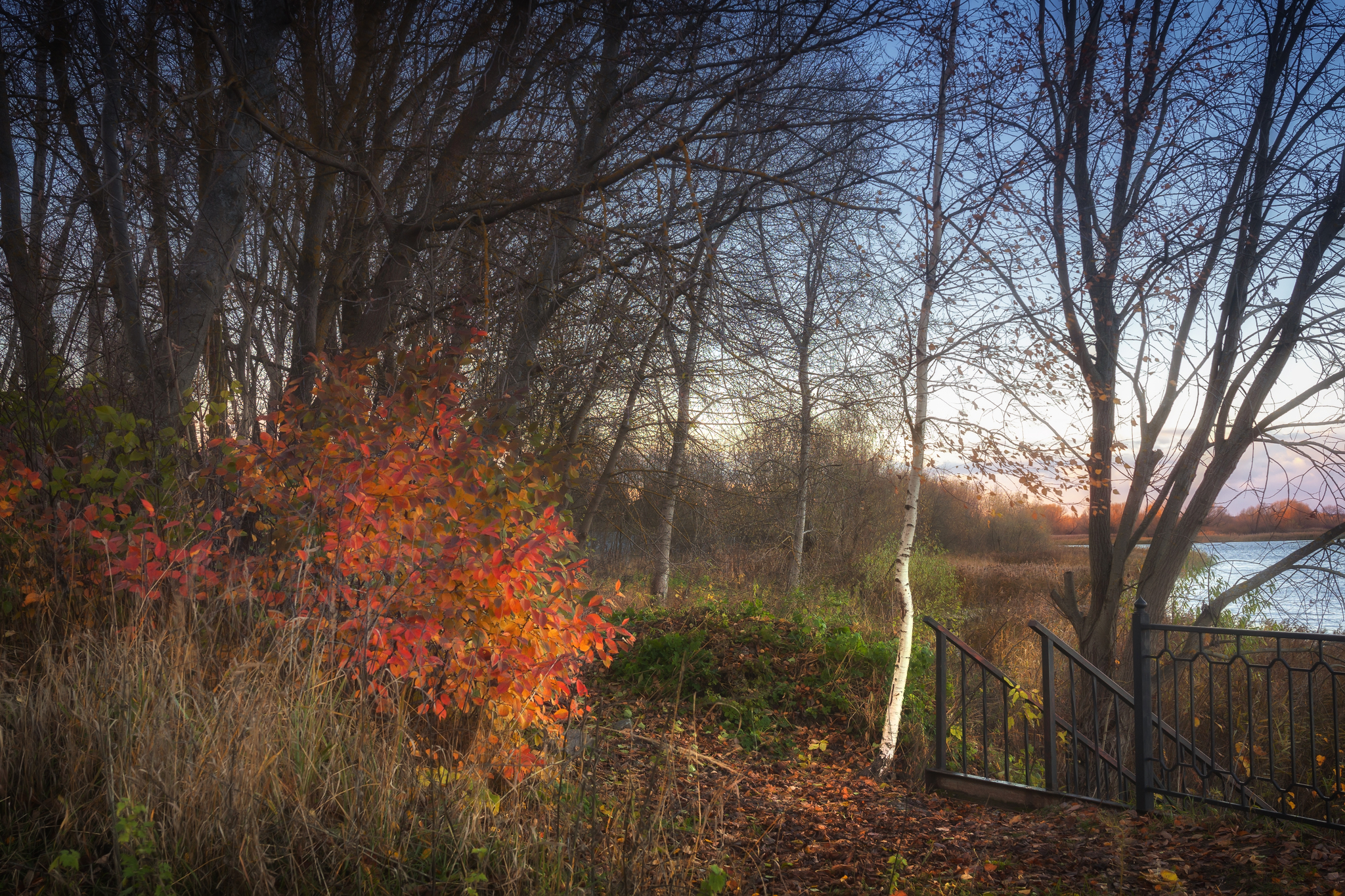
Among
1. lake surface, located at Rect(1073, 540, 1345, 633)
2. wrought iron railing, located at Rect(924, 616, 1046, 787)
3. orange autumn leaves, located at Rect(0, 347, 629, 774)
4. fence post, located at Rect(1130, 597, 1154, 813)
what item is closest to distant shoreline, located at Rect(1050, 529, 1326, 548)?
lake surface, located at Rect(1073, 540, 1345, 633)

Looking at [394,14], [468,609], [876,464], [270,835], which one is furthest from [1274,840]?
[876,464]

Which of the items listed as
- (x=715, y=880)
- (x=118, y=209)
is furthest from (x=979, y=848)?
(x=118, y=209)

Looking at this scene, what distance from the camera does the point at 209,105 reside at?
513 cm

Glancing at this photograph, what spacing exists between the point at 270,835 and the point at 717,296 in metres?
4.29

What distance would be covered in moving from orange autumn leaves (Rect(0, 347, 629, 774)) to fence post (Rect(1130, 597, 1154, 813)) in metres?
3.14

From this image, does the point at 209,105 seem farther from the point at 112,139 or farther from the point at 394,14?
the point at 394,14

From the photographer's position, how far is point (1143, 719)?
466cm

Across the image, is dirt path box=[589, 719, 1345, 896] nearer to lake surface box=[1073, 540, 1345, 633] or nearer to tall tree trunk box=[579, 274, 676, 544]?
tall tree trunk box=[579, 274, 676, 544]

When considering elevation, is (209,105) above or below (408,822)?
above

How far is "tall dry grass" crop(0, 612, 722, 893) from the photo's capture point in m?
2.45

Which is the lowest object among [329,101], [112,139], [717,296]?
[717,296]

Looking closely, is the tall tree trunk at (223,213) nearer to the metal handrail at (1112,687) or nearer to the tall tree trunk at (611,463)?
the tall tree trunk at (611,463)

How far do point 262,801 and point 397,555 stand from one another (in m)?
0.99

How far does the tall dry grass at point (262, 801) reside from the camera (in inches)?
96.5
